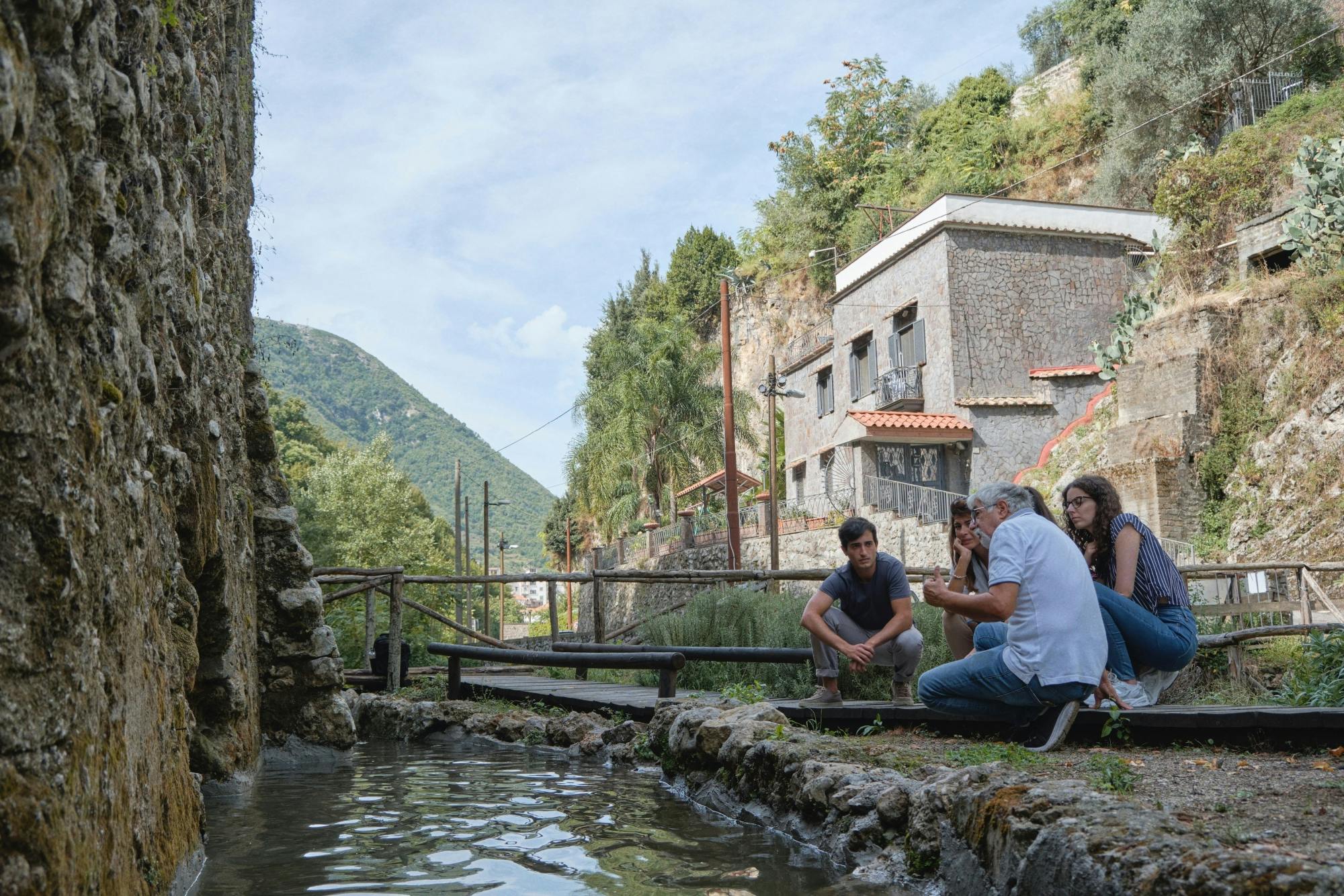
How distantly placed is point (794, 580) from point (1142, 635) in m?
7.52

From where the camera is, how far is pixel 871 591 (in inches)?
265

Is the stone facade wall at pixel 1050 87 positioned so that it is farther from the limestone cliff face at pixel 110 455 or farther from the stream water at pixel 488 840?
the limestone cliff face at pixel 110 455

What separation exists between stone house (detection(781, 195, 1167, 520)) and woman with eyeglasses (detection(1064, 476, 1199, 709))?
2085cm

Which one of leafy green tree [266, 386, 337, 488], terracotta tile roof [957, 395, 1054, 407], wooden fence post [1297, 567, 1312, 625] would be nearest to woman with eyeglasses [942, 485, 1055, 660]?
wooden fence post [1297, 567, 1312, 625]

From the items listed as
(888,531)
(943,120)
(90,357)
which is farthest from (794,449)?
(90,357)

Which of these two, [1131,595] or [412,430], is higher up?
[412,430]

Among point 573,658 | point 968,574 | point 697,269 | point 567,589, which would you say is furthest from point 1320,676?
point 697,269

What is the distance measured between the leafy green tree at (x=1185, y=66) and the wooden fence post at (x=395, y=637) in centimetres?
2483

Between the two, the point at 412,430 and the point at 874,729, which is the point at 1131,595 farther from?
the point at 412,430

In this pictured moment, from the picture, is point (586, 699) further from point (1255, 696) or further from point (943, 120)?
point (943, 120)

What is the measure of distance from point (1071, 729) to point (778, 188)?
152 ft

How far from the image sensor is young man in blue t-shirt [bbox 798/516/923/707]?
650 cm

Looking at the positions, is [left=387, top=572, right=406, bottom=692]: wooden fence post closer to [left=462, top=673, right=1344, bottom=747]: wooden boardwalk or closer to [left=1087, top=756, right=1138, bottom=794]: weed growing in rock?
[left=462, top=673, right=1344, bottom=747]: wooden boardwalk

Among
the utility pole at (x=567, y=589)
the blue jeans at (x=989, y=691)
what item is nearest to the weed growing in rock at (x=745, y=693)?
the blue jeans at (x=989, y=691)
